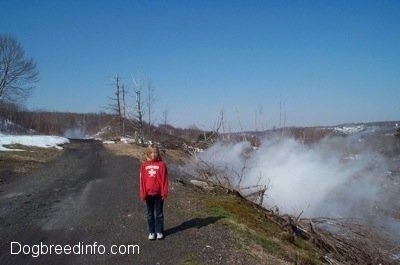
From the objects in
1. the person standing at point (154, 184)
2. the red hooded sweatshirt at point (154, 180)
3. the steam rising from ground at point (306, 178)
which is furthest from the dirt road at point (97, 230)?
the steam rising from ground at point (306, 178)

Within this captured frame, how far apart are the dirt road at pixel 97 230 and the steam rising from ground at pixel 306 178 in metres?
5.71

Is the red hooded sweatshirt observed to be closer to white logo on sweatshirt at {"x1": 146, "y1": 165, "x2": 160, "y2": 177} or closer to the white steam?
white logo on sweatshirt at {"x1": 146, "y1": 165, "x2": 160, "y2": 177}

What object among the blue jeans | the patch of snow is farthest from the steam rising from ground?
the patch of snow

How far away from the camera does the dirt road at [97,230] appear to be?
6.59 metres

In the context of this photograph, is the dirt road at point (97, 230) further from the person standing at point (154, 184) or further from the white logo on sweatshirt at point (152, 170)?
the white logo on sweatshirt at point (152, 170)

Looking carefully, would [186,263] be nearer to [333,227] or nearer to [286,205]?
[333,227]

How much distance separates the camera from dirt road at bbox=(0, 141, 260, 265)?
21.6ft

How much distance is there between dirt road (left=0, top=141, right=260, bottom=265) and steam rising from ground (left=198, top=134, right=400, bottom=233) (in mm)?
5712

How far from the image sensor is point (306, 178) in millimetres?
22781

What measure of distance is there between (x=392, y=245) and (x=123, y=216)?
30.7 feet

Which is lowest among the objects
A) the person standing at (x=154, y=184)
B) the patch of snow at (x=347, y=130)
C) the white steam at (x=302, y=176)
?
the white steam at (x=302, y=176)

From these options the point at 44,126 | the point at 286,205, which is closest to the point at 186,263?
the point at 286,205

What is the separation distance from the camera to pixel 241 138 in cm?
2123

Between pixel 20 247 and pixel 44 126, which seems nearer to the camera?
pixel 20 247
